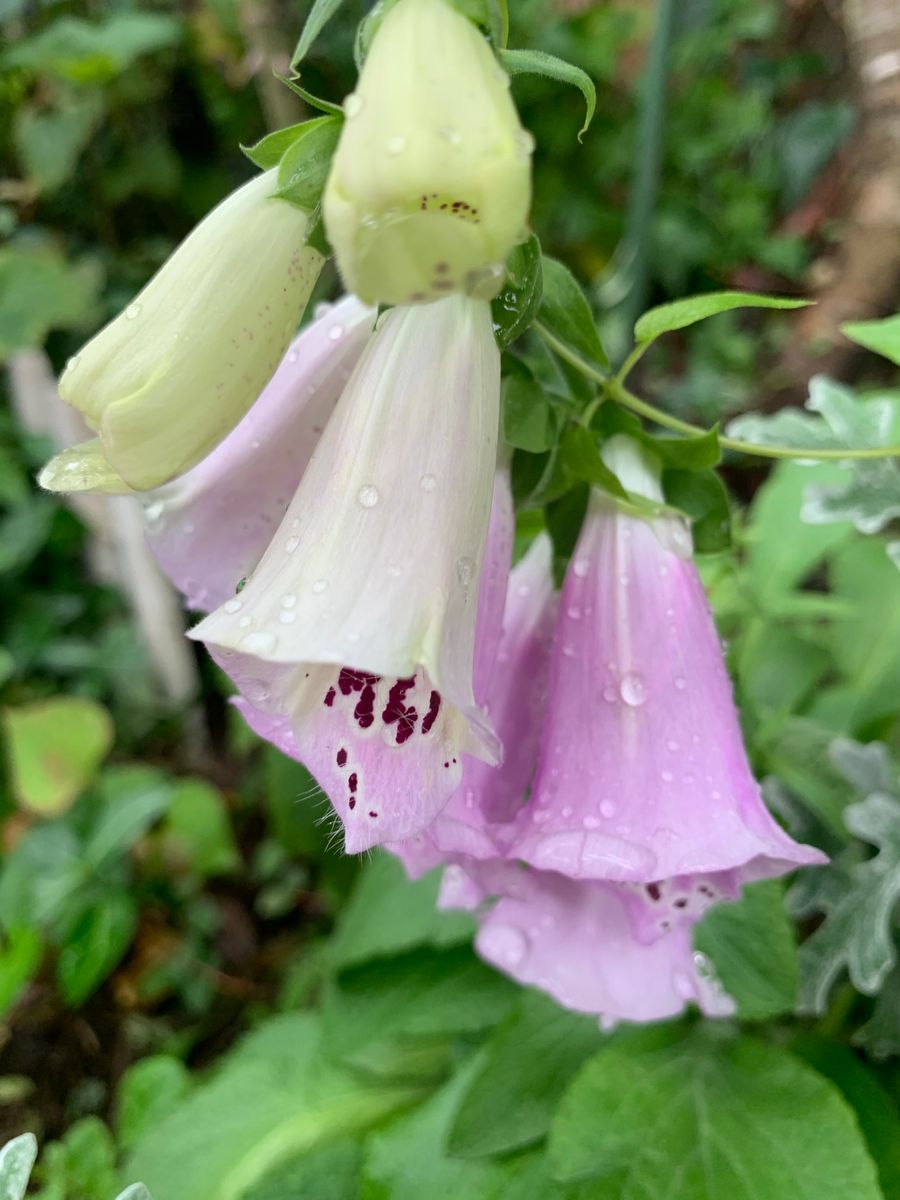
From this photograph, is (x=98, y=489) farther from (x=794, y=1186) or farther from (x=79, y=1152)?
(x=79, y=1152)

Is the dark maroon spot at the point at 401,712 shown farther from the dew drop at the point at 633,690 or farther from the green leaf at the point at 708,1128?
the green leaf at the point at 708,1128

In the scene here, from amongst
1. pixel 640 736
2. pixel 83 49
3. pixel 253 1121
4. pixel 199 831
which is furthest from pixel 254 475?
pixel 83 49

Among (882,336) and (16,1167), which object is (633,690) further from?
(16,1167)

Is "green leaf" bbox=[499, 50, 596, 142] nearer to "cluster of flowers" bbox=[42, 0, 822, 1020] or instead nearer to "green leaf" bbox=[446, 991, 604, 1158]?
"cluster of flowers" bbox=[42, 0, 822, 1020]

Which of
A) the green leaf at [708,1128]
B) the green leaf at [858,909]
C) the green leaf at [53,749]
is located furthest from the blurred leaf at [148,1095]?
the green leaf at [858,909]

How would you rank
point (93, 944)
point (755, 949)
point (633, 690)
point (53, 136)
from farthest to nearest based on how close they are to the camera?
point (53, 136) < point (93, 944) < point (755, 949) < point (633, 690)
